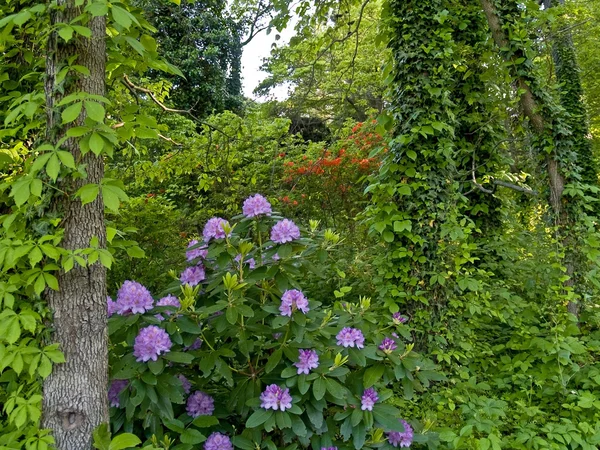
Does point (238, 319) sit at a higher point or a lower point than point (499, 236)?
lower

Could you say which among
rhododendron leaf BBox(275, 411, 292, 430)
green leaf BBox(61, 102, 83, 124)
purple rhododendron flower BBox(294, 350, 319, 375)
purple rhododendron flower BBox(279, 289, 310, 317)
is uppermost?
green leaf BBox(61, 102, 83, 124)

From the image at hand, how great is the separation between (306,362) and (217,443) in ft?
1.37

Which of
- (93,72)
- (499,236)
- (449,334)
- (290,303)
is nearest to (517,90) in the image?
(499,236)

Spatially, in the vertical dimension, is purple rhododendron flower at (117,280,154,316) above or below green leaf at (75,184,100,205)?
below

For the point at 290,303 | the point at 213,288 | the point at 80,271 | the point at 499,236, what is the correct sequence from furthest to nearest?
the point at 499,236
the point at 213,288
the point at 290,303
the point at 80,271

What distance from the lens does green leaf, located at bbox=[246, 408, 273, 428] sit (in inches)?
58.7

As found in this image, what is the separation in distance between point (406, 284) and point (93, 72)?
2412mm

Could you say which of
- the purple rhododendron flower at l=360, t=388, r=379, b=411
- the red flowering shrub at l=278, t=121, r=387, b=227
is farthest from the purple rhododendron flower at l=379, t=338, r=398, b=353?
the red flowering shrub at l=278, t=121, r=387, b=227

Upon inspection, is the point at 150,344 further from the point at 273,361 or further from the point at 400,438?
the point at 400,438

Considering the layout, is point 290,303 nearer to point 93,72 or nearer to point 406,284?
point 93,72

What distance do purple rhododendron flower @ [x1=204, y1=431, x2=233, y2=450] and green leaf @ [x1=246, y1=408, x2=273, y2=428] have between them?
116 mm

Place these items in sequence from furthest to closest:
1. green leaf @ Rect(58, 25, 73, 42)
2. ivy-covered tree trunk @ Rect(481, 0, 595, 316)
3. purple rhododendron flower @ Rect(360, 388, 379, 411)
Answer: ivy-covered tree trunk @ Rect(481, 0, 595, 316) < purple rhododendron flower @ Rect(360, 388, 379, 411) < green leaf @ Rect(58, 25, 73, 42)

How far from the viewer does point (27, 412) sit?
132 centimetres

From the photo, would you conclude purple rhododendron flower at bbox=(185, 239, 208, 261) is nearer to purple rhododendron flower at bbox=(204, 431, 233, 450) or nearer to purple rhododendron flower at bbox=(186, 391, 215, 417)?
purple rhododendron flower at bbox=(186, 391, 215, 417)
